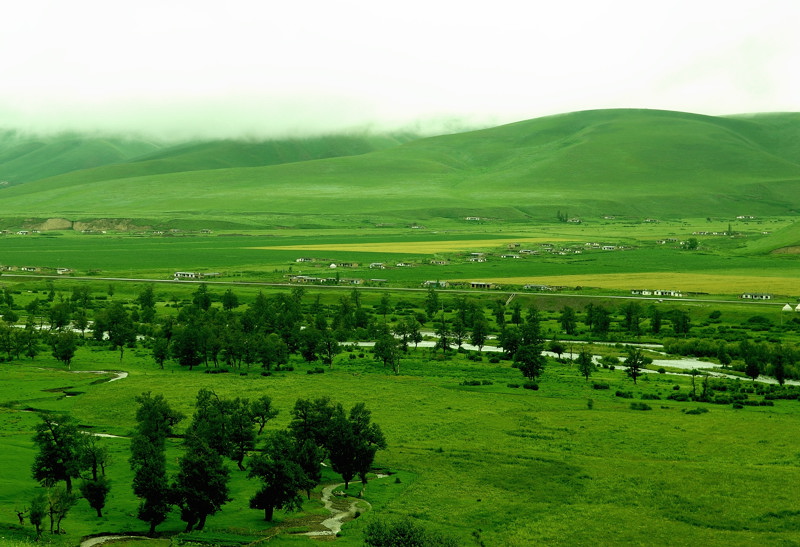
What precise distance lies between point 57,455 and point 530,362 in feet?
160

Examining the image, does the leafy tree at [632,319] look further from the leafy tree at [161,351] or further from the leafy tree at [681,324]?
the leafy tree at [161,351]

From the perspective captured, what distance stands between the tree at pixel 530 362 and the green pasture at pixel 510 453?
62.1 inches

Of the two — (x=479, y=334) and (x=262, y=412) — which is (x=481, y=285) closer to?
(x=479, y=334)

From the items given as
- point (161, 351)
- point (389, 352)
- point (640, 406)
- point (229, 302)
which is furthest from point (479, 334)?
point (229, 302)

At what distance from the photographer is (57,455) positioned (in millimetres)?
50281

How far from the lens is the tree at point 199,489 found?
45.4 metres

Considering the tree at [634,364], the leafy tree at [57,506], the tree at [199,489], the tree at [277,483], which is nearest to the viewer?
the leafy tree at [57,506]

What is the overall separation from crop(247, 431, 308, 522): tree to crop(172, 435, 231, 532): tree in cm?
202

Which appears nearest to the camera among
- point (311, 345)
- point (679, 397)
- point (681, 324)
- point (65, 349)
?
point (679, 397)

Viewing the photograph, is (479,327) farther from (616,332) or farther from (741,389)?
(741,389)

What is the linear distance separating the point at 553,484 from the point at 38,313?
3896 inches

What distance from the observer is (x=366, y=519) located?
46.6 meters

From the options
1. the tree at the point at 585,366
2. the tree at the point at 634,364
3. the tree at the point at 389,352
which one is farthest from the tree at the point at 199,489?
the tree at the point at 634,364

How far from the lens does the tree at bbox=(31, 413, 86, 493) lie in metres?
49.7
